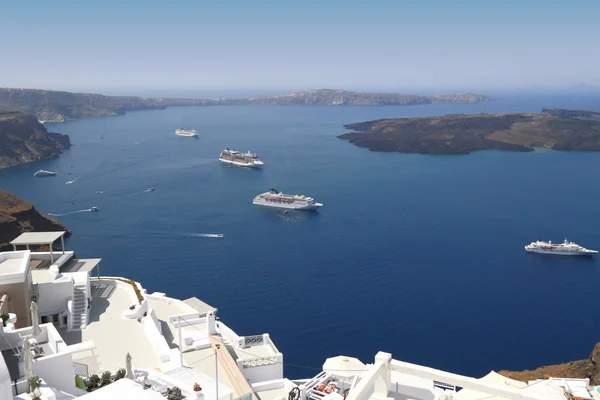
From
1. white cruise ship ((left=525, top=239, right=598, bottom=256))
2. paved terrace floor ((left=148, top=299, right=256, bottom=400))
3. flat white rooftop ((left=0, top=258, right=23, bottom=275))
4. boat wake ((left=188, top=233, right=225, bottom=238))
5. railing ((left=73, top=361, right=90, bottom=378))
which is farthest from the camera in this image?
boat wake ((left=188, top=233, right=225, bottom=238))

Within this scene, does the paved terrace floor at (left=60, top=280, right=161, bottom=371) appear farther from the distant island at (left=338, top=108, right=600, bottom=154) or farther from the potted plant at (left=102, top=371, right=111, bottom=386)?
the distant island at (left=338, top=108, right=600, bottom=154)

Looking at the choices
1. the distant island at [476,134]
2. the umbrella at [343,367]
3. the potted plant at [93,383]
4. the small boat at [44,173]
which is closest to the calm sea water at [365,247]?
the small boat at [44,173]

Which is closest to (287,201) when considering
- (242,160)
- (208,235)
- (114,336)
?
(208,235)

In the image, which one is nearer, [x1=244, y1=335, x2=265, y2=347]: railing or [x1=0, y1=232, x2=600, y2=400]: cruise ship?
[x1=0, y1=232, x2=600, y2=400]: cruise ship

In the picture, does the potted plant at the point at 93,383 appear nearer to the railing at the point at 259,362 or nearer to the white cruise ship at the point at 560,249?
the railing at the point at 259,362

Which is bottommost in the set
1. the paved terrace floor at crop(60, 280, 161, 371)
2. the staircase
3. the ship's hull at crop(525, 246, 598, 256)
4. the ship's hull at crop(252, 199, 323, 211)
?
the ship's hull at crop(525, 246, 598, 256)

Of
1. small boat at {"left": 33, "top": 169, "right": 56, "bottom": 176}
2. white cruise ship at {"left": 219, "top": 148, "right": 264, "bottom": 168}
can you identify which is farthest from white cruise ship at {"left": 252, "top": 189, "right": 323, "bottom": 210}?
small boat at {"left": 33, "top": 169, "right": 56, "bottom": 176}

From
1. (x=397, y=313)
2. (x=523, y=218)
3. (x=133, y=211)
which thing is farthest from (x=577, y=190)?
(x=133, y=211)
